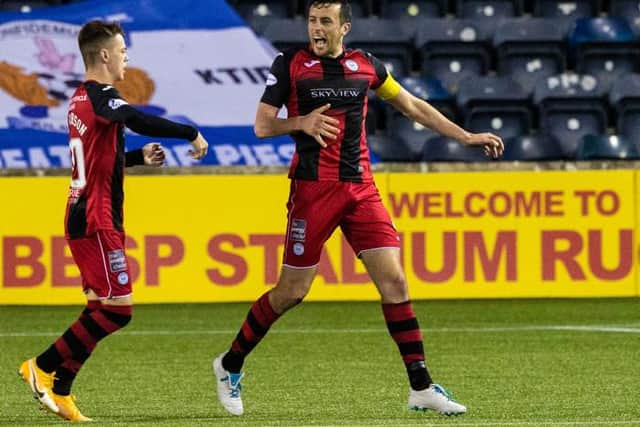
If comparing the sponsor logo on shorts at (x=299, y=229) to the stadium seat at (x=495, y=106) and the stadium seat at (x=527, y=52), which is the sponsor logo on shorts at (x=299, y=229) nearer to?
the stadium seat at (x=495, y=106)

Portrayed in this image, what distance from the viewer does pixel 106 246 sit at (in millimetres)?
7621


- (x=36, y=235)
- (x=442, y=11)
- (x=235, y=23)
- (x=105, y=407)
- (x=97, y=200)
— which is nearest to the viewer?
(x=97, y=200)

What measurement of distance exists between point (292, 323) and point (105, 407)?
494 cm

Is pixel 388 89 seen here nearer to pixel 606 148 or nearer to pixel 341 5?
pixel 341 5

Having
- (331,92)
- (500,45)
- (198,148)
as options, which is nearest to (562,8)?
(500,45)

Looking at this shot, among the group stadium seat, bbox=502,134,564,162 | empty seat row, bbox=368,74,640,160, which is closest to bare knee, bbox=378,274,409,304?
stadium seat, bbox=502,134,564,162

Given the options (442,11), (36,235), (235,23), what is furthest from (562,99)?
(36,235)

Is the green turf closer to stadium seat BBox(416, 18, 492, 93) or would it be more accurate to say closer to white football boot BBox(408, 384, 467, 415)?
white football boot BBox(408, 384, 467, 415)

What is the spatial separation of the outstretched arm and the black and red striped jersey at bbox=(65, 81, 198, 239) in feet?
4.83

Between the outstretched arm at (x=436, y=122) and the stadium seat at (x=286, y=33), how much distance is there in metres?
9.65

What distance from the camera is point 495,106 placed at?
17.5 meters

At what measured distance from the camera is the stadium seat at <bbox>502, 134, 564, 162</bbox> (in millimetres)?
16500

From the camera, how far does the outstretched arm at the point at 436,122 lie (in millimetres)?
8077

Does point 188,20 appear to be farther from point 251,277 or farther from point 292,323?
point 292,323
